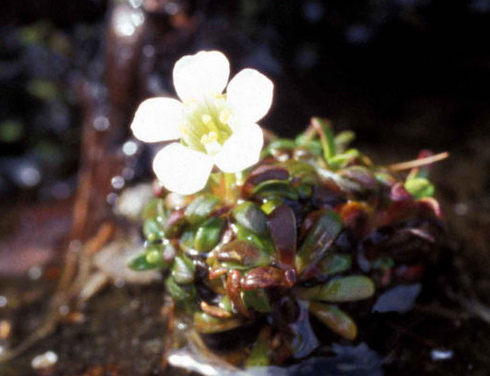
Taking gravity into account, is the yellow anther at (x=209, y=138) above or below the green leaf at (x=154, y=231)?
above

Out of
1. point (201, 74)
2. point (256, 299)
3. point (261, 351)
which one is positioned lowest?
point (261, 351)

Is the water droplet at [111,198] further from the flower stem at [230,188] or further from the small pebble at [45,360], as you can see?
the flower stem at [230,188]

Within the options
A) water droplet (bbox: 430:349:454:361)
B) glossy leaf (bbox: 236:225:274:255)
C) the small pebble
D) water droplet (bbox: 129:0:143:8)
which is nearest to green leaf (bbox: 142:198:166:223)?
glossy leaf (bbox: 236:225:274:255)

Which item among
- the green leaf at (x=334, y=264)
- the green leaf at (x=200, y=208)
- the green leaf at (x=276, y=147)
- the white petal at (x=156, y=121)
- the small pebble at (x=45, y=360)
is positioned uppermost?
the white petal at (x=156, y=121)

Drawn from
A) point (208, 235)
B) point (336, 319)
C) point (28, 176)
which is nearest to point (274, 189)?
point (208, 235)

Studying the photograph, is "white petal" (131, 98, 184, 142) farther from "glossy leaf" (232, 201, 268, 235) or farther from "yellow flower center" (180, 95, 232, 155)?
"glossy leaf" (232, 201, 268, 235)

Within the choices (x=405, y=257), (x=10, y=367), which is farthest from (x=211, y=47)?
(x=10, y=367)

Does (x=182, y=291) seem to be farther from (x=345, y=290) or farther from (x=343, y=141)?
(x=343, y=141)

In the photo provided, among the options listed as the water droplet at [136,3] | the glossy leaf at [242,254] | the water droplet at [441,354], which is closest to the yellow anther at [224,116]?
the glossy leaf at [242,254]
